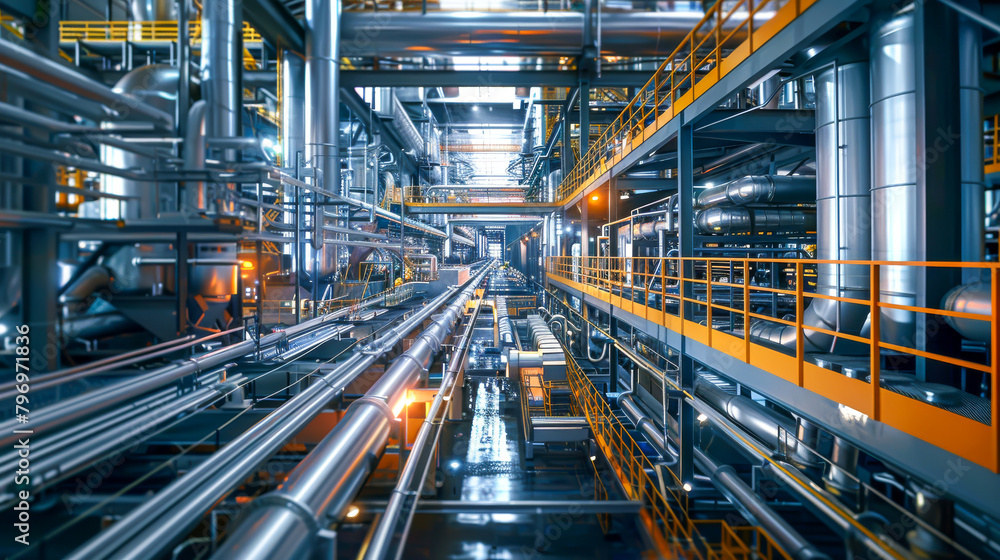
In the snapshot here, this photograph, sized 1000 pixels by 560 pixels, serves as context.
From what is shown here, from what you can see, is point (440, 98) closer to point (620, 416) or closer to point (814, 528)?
point (620, 416)

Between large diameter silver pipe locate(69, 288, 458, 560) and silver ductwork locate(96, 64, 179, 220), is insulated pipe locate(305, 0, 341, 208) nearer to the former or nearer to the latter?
silver ductwork locate(96, 64, 179, 220)

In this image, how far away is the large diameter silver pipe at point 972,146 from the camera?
3.03 meters

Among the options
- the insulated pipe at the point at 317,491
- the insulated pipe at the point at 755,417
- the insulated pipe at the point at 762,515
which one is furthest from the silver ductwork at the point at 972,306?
the insulated pipe at the point at 317,491

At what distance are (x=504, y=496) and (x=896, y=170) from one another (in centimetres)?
539

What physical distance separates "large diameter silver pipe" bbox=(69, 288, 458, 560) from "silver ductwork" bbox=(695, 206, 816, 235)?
6.90 meters

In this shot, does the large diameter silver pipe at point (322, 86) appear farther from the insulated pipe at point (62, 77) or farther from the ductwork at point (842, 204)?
the ductwork at point (842, 204)

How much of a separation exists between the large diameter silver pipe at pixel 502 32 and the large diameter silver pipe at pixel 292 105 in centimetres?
150

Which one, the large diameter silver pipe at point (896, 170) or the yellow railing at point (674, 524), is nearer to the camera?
the large diameter silver pipe at point (896, 170)

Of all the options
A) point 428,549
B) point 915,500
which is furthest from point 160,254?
point 915,500

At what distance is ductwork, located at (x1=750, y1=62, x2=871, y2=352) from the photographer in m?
3.66

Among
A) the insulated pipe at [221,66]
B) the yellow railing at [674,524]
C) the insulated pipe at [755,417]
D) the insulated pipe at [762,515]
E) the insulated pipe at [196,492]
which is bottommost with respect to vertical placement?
the yellow railing at [674,524]

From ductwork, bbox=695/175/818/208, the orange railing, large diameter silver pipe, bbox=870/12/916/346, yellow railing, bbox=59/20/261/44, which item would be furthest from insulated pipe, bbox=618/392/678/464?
yellow railing, bbox=59/20/261/44

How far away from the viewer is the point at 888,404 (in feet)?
7.30

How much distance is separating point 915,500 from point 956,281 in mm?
2095
